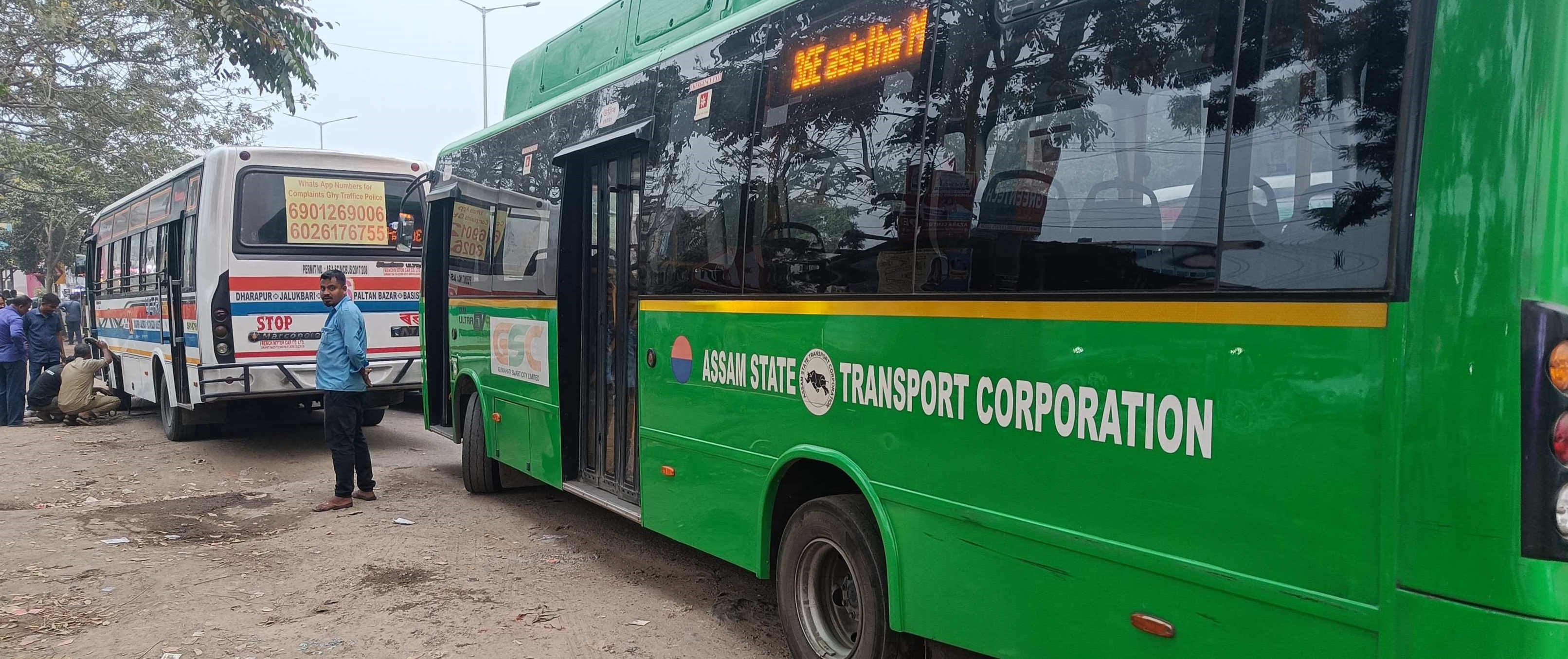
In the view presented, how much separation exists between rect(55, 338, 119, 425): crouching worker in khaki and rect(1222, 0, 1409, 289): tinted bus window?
15.3 meters

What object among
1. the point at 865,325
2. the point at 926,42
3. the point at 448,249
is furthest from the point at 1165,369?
the point at 448,249

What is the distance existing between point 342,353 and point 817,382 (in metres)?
5.10

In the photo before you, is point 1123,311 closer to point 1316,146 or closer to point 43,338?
point 1316,146

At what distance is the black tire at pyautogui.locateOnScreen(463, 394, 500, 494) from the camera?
808cm

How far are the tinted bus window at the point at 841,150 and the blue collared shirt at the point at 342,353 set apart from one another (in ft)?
14.8

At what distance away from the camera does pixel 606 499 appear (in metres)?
5.98

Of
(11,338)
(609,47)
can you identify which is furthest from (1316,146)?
(11,338)

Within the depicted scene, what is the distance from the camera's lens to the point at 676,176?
5203 mm

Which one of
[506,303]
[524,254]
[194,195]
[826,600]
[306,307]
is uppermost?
[194,195]

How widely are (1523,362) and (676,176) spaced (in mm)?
3833

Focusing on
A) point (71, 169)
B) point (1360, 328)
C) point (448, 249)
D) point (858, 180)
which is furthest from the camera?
point (71, 169)

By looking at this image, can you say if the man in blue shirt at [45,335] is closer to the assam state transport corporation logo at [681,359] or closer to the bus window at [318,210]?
the bus window at [318,210]

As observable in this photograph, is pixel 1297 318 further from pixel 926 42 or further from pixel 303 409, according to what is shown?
pixel 303 409

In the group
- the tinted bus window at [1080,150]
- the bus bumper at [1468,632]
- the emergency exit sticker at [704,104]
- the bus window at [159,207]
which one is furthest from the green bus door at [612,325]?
the bus window at [159,207]
